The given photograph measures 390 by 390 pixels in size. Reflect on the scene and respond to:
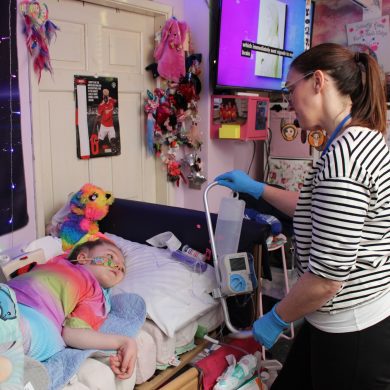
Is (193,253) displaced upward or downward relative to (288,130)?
downward

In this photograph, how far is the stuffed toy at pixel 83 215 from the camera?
2.42 meters

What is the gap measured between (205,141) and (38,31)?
1403 millimetres

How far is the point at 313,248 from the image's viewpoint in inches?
42.5

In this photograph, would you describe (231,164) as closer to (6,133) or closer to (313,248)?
(6,133)

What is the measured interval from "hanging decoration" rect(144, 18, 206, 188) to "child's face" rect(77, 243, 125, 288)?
3.99 ft

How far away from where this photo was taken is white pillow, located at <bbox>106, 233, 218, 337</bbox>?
71.9 inches

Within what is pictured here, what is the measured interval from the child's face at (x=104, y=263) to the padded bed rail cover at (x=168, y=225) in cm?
35

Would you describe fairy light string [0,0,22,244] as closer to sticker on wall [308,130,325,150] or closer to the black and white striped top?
the black and white striped top

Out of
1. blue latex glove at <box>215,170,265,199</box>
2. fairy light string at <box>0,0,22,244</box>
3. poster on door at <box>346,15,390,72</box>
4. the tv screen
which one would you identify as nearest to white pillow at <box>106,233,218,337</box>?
blue latex glove at <box>215,170,265,199</box>

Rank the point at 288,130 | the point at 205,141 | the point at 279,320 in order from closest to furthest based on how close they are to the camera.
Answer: the point at 279,320 < the point at 205,141 < the point at 288,130

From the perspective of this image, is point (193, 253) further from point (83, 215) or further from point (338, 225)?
point (338, 225)

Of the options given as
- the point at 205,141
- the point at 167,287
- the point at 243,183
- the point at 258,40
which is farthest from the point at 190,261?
the point at 258,40

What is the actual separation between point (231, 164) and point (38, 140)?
162 centimetres

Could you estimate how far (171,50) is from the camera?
2977 millimetres
